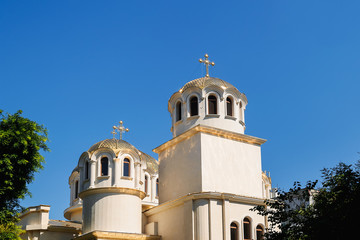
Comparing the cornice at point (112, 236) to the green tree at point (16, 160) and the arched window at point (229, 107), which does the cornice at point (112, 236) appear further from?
the arched window at point (229, 107)

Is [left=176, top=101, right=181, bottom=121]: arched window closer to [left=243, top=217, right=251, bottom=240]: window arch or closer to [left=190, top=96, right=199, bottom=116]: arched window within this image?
[left=190, top=96, right=199, bottom=116]: arched window

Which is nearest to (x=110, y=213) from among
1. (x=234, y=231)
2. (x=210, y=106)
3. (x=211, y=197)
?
(x=211, y=197)

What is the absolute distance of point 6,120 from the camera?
68.6 feet

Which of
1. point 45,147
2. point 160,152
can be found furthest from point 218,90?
point 45,147

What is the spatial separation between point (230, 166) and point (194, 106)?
3.47 m

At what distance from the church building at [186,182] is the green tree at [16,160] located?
11.4ft

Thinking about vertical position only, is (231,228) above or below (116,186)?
below

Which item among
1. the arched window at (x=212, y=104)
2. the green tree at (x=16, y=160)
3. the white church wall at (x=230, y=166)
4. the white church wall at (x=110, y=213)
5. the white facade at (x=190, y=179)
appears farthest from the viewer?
the arched window at (x=212, y=104)

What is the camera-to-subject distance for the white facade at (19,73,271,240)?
2195 cm

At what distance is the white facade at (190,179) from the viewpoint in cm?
2195

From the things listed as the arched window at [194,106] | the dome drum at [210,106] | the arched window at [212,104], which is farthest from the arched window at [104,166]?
the arched window at [212,104]

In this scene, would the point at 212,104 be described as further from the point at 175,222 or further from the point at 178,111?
the point at 175,222

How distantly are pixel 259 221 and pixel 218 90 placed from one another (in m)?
6.56

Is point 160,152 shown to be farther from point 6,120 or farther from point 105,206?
point 6,120
